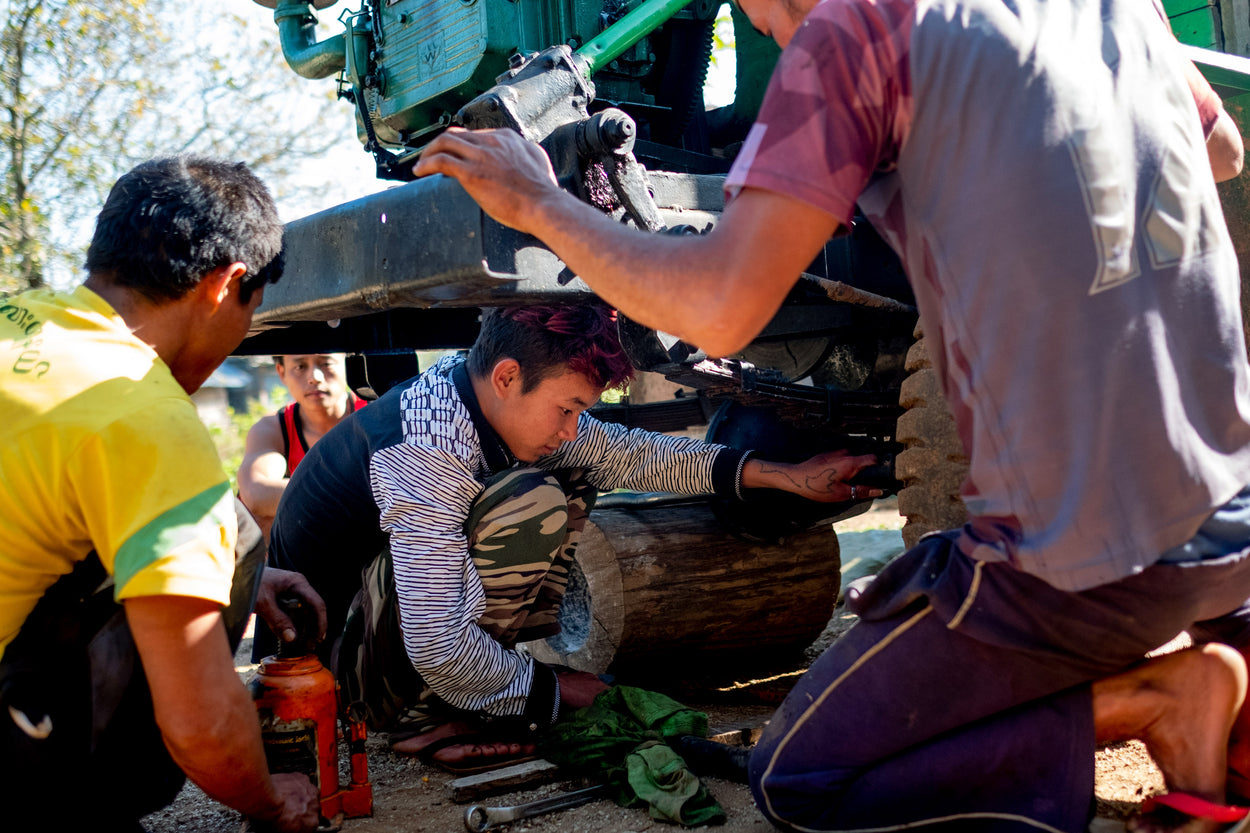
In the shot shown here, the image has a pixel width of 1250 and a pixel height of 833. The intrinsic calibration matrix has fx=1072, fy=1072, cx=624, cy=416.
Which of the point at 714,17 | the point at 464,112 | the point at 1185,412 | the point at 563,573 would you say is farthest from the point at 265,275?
the point at 714,17

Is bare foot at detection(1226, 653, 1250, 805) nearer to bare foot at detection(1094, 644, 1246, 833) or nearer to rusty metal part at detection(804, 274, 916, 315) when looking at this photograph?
bare foot at detection(1094, 644, 1246, 833)

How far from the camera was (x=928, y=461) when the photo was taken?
234 centimetres

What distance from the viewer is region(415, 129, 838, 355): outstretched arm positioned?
1.46 meters

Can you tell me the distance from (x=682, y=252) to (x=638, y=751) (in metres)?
1.29

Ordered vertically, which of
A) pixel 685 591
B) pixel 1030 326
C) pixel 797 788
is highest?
pixel 1030 326

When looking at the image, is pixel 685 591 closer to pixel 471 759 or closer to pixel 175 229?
pixel 471 759

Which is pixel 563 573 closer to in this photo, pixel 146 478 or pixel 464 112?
pixel 464 112

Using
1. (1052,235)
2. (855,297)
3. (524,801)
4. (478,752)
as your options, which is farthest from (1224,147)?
(478,752)

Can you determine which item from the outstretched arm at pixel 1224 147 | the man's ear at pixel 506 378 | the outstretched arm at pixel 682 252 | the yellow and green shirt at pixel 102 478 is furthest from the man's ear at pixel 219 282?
the outstretched arm at pixel 1224 147

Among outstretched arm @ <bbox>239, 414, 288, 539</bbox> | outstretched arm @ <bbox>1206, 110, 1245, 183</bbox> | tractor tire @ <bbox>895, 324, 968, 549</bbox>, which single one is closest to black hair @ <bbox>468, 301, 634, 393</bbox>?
tractor tire @ <bbox>895, 324, 968, 549</bbox>

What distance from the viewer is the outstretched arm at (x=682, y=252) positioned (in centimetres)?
146

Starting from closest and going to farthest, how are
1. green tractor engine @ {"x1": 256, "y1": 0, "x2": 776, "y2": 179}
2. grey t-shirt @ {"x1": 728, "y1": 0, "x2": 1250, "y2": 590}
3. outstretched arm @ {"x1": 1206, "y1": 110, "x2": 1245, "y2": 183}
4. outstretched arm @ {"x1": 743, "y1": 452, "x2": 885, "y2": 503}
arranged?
grey t-shirt @ {"x1": 728, "y1": 0, "x2": 1250, "y2": 590} → outstretched arm @ {"x1": 1206, "y1": 110, "x2": 1245, "y2": 183} → outstretched arm @ {"x1": 743, "y1": 452, "x2": 885, "y2": 503} → green tractor engine @ {"x1": 256, "y1": 0, "x2": 776, "y2": 179}

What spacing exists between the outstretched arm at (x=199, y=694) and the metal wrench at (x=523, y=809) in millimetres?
561

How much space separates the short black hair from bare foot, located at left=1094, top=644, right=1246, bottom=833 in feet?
5.44
